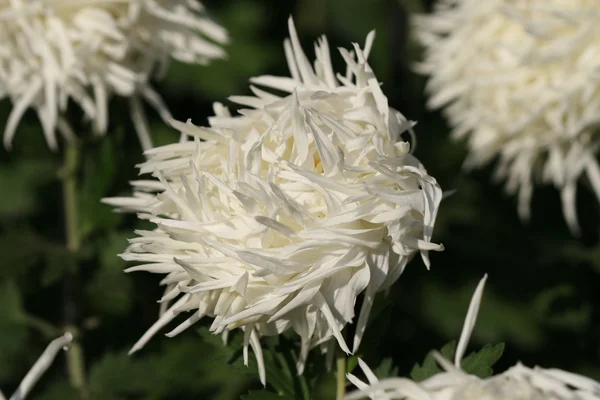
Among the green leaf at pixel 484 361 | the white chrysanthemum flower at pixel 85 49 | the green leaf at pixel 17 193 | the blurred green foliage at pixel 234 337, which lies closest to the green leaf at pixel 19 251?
the blurred green foliage at pixel 234 337

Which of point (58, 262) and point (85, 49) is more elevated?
point (85, 49)

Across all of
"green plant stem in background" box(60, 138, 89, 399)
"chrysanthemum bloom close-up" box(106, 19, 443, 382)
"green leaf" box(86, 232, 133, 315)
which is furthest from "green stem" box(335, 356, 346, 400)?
"green plant stem in background" box(60, 138, 89, 399)

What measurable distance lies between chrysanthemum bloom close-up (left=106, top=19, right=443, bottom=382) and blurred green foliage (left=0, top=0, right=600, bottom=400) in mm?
113

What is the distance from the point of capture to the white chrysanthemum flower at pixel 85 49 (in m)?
1.07

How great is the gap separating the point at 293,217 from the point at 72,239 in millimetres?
681

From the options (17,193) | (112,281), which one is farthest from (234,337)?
(17,193)

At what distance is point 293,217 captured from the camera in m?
0.62

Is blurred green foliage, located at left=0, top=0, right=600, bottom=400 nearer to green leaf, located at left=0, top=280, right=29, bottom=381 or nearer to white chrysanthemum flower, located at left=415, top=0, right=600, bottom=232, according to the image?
green leaf, located at left=0, top=280, right=29, bottom=381

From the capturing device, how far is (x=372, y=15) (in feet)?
7.06

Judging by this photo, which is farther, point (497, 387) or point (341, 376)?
point (341, 376)

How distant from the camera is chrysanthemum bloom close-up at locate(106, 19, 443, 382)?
2.02ft

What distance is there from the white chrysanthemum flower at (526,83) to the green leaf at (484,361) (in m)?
0.59

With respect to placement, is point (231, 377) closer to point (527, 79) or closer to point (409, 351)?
point (409, 351)

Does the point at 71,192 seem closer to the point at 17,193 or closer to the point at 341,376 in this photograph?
the point at 17,193
